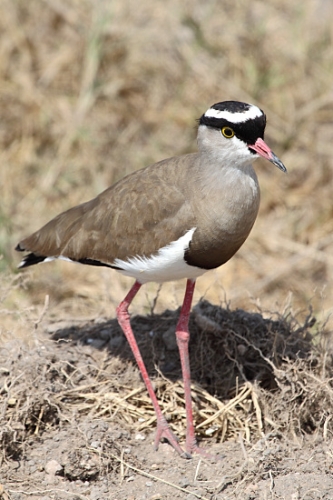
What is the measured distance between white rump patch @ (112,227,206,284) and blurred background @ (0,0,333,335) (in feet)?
8.26

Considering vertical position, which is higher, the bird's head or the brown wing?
the bird's head

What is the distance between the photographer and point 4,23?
764 cm

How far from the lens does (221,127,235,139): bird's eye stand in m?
3.81

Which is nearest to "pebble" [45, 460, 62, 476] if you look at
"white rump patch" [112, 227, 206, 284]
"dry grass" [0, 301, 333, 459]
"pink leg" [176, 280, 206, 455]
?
"dry grass" [0, 301, 333, 459]

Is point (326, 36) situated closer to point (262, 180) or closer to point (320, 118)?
point (320, 118)

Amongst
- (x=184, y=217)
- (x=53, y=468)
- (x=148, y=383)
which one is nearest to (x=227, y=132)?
(x=184, y=217)

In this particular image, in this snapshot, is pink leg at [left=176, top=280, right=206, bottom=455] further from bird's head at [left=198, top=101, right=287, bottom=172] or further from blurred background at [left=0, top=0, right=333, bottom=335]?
blurred background at [left=0, top=0, right=333, bottom=335]

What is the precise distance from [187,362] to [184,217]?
2.79ft

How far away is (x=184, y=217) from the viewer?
387cm

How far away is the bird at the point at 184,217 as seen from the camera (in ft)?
12.5

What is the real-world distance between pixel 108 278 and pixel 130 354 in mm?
1698

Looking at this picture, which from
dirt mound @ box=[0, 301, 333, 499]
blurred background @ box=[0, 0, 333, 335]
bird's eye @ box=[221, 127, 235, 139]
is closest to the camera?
dirt mound @ box=[0, 301, 333, 499]

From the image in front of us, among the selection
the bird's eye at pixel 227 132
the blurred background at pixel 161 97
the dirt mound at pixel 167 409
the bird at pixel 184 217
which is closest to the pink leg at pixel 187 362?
the bird at pixel 184 217

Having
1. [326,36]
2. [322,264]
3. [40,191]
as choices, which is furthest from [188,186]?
[326,36]
